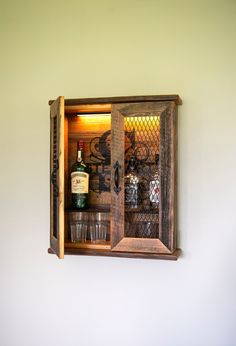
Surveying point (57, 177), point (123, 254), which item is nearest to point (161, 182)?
point (123, 254)

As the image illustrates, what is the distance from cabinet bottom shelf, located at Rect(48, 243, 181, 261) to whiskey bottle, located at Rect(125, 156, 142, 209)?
24 centimetres

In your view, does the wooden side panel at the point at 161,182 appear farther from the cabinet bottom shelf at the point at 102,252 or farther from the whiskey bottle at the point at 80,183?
the whiskey bottle at the point at 80,183

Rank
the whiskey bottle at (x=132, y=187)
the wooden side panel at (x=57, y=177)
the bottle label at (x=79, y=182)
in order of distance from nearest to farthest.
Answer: the wooden side panel at (x=57, y=177)
the whiskey bottle at (x=132, y=187)
the bottle label at (x=79, y=182)

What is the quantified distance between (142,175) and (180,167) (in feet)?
0.67

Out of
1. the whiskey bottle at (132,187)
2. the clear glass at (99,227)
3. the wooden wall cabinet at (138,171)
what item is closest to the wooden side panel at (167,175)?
the wooden wall cabinet at (138,171)

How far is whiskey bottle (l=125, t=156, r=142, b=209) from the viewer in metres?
2.04

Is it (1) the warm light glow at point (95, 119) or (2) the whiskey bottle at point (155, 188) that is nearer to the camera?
(2) the whiskey bottle at point (155, 188)

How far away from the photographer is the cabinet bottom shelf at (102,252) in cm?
196

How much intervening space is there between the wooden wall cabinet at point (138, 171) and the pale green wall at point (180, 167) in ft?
0.48

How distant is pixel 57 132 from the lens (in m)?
1.99

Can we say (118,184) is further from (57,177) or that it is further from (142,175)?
(57,177)

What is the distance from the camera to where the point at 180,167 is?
6.88 ft
